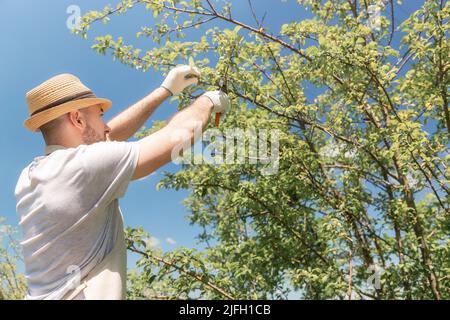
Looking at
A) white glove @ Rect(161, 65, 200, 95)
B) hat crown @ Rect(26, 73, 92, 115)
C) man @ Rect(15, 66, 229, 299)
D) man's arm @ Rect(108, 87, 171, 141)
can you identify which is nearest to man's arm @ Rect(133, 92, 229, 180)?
man @ Rect(15, 66, 229, 299)

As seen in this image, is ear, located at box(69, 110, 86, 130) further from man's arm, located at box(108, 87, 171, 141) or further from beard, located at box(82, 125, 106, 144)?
man's arm, located at box(108, 87, 171, 141)

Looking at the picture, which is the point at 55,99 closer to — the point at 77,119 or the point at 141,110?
the point at 77,119

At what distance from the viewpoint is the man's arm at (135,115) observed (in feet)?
8.65

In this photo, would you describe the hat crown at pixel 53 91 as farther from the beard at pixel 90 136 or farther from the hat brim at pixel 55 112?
the beard at pixel 90 136

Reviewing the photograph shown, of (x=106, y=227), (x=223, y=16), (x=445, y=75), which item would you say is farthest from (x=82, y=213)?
(x=445, y=75)

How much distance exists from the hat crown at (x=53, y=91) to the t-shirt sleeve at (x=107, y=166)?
1.33 ft

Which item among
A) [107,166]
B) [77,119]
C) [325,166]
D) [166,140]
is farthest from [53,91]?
[325,166]

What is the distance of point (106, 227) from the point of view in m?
1.95

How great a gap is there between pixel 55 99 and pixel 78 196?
1.79 feet

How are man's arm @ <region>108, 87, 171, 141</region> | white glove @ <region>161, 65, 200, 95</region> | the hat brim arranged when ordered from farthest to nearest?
man's arm @ <region>108, 87, 171, 141</region> → white glove @ <region>161, 65, 200, 95</region> → the hat brim

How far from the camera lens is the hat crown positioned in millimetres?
2070

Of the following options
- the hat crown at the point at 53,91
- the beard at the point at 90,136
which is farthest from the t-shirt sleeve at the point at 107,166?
the hat crown at the point at 53,91

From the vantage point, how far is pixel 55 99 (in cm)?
206
